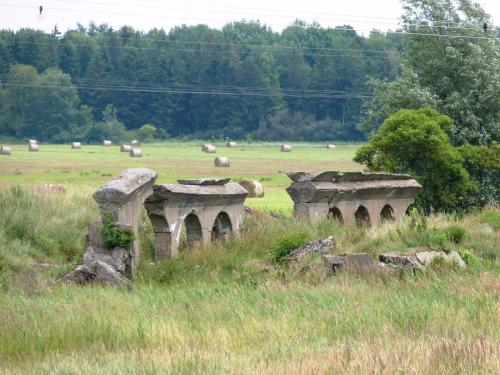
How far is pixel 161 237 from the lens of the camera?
25.1 meters

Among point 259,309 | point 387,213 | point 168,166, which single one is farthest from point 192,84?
point 259,309

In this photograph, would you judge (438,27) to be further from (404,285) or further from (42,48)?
(42,48)

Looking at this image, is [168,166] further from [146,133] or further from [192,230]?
[146,133]

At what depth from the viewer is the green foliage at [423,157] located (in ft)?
120

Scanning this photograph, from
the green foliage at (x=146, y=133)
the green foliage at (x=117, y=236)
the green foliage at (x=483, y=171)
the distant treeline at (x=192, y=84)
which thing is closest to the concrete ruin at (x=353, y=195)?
the green foliage at (x=483, y=171)

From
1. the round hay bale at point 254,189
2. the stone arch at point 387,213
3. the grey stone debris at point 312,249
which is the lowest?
the round hay bale at point 254,189

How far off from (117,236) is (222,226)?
5.93m

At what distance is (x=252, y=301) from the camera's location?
16000mm

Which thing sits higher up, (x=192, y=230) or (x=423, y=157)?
(x=423, y=157)

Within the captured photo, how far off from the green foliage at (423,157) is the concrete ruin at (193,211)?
31.1ft

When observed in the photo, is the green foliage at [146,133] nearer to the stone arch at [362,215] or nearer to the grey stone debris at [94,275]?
the stone arch at [362,215]

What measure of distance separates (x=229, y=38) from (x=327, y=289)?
119 meters

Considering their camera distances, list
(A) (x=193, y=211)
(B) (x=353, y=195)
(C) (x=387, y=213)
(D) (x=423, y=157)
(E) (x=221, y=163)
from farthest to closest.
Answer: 1. (E) (x=221, y=163)
2. (D) (x=423, y=157)
3. (C) (x=387, y=213)
4. (B) (x=353, y=195)
5. (A) (x=193, y=211)

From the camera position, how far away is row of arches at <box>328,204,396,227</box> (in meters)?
30.7
